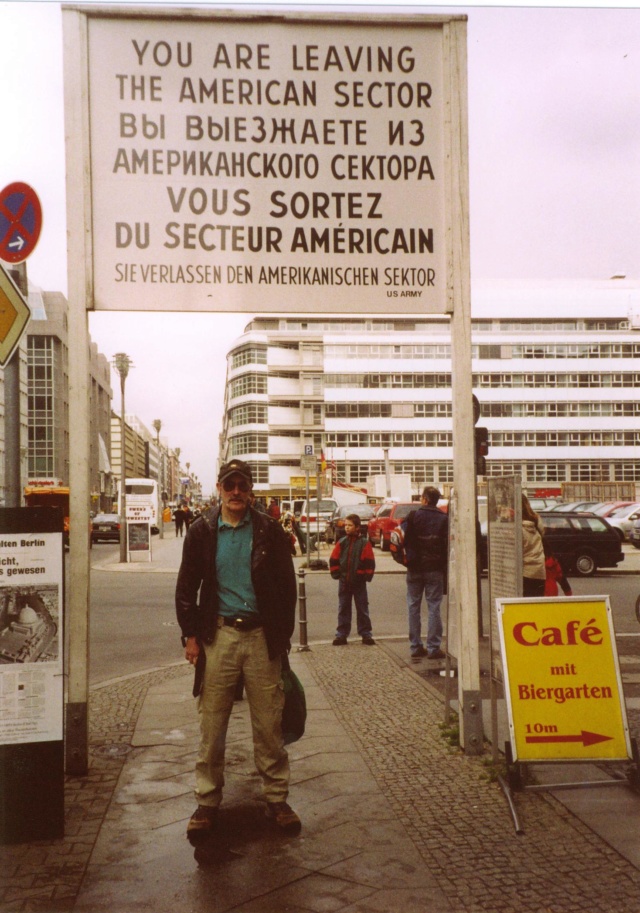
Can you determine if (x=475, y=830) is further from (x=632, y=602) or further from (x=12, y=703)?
(x=632, y=602)

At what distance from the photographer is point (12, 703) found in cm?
445

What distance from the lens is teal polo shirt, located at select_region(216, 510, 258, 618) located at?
14.9 ft

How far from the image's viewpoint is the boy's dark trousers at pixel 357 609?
11.1 metres

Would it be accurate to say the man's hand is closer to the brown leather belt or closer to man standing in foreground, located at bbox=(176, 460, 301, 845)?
man standing in foreground, located at bbox=(176, 460, 301, 845)

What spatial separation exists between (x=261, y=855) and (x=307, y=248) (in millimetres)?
3622

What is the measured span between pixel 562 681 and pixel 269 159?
3731 mm

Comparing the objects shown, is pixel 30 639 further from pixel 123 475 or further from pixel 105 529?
pixel 105 529

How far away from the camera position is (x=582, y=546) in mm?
21141

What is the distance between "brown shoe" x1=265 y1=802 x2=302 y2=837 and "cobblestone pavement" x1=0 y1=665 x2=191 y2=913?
0.91 metres

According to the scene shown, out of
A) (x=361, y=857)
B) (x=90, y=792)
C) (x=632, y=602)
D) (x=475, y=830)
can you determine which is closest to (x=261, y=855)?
(x=361, y=857)

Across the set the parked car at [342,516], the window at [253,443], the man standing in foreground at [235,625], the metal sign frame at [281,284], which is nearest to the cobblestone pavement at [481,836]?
the metal sign frame at [281,284]

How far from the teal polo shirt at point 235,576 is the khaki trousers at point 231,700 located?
11 cm

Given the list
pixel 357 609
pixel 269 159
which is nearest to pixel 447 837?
pixel 269 159

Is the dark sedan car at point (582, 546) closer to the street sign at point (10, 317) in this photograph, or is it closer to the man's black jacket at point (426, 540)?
the man's black jacket at point (426, 540)
